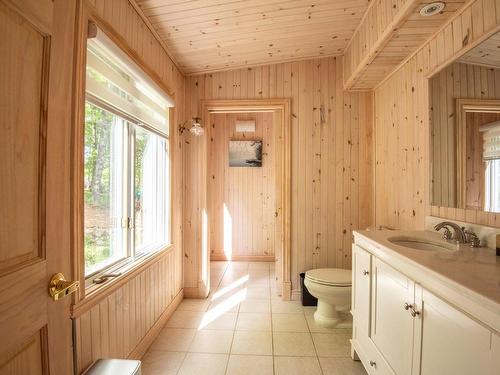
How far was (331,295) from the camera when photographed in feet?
7.29

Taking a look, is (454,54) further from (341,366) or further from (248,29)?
(341,366)

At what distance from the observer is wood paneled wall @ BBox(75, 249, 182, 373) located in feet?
4.34

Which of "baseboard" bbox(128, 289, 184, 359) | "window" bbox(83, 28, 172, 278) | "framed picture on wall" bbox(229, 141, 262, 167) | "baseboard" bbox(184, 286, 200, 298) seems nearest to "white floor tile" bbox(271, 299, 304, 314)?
"baseboard" bbox(184, 286, 200, 298)

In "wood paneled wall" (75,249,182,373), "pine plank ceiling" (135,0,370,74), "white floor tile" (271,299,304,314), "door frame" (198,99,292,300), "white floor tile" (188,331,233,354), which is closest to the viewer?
"wood paneled wall" (75,249,182,373)

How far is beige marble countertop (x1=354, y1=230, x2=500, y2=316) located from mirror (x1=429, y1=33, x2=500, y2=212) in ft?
1.02

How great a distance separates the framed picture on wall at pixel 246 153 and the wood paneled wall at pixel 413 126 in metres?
1.95

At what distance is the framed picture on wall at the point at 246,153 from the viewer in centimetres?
430

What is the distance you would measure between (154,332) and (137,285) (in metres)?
0.53

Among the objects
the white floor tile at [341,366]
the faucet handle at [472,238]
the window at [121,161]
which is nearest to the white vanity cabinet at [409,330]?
the white floor tile at [341,366]

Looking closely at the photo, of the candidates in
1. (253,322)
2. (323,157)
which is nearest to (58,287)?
(253,322)

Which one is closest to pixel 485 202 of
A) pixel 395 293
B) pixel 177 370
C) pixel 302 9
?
pixel 395 293

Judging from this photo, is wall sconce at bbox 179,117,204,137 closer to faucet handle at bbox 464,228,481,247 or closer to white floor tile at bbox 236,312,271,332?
white floor tile at bbox 236,312,271,332

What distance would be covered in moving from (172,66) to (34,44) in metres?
1.96

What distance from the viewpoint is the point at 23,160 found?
72 cm
